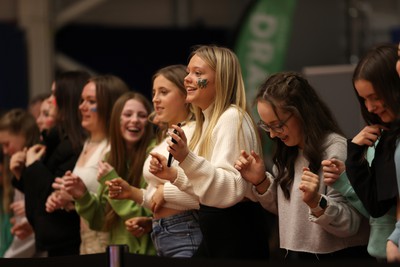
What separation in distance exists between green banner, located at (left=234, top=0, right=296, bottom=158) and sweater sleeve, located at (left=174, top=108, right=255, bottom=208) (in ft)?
16.0

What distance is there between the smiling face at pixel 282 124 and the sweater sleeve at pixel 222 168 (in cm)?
19

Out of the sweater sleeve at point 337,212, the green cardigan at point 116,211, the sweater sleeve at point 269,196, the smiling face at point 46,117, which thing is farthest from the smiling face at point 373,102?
the smiling face at point 46,117

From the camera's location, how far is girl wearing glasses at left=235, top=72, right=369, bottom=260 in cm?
367

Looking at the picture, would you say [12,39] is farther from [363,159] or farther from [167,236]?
[363,159]

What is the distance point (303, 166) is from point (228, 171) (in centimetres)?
33

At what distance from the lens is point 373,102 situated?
3.41 m

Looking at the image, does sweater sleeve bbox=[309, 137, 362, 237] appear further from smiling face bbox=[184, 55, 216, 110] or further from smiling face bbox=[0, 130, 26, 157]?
smiling face bbox=[0, 130, 26, 157]

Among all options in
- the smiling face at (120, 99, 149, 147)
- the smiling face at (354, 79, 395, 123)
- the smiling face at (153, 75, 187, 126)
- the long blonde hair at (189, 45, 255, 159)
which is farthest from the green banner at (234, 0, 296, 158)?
the smiling face at (354, 79, 395, 123)

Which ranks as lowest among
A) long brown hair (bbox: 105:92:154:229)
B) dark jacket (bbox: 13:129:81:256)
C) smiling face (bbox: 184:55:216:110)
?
dark jacket (bbox: 13:129:81:256)

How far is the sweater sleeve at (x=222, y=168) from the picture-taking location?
12.3 ft

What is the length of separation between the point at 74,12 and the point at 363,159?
25.4 feet


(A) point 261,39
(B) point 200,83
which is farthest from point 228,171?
(A) point 261,39

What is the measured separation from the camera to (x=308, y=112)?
3727 millimetres

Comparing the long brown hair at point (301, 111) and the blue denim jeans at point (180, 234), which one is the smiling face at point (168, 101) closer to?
the blue denim jeans at point (180, 234)
